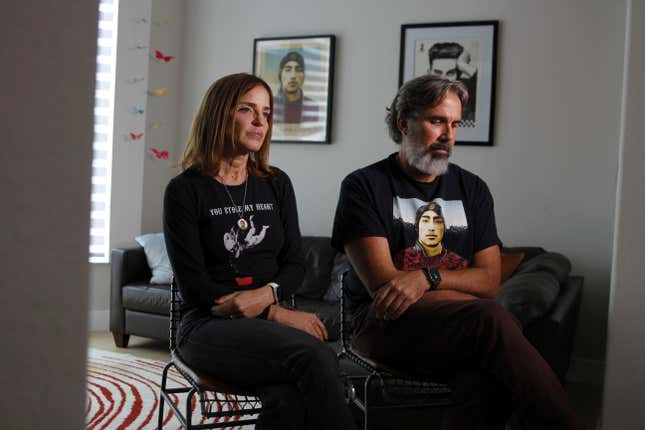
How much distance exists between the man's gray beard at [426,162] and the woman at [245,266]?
0.41 meters

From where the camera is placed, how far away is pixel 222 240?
6.53ft

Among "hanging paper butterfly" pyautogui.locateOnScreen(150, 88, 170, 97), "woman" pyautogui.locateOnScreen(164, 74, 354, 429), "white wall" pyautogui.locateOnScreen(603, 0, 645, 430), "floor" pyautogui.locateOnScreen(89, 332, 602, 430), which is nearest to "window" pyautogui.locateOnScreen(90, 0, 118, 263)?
"hanging paper butterfly" pyautogui.locateOnScreen(150, 88, 170, 97)

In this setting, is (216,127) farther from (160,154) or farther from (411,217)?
(160,154)

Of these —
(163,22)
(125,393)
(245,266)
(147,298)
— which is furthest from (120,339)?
(245,266)

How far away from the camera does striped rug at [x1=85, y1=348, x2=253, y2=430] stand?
2852 millimetres

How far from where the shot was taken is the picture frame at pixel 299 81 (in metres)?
4.61

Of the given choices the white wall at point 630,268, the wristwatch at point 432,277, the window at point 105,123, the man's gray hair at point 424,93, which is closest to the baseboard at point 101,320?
the window at point 105,123

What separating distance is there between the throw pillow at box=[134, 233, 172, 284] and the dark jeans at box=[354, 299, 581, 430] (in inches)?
96.5

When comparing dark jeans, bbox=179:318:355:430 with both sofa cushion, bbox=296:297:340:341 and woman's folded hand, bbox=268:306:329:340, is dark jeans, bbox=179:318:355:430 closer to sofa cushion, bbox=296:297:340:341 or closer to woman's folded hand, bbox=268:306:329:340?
woman's folded hand, bbox=268:306:329:340

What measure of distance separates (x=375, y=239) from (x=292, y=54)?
116 inches

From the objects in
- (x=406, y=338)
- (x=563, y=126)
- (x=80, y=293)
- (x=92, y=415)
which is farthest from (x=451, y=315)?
(x=563, y=126)

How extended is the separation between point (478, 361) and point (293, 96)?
10.5 feet

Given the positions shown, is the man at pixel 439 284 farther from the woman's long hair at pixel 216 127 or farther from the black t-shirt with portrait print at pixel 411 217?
the woman's long hair at pixel 216 127

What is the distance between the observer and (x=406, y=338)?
1907 mm
